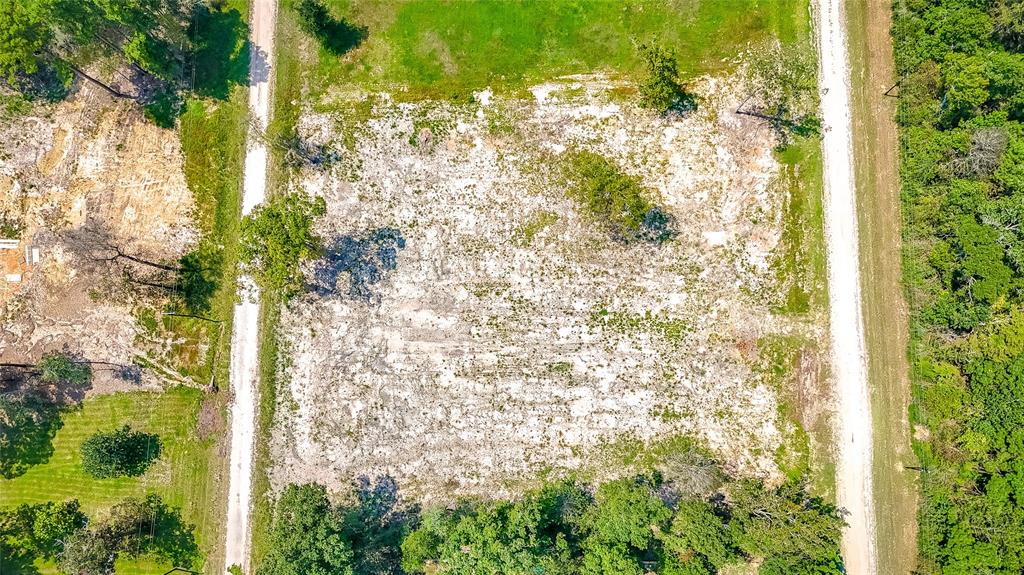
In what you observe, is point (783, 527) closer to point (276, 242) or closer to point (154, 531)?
point (276, 242)

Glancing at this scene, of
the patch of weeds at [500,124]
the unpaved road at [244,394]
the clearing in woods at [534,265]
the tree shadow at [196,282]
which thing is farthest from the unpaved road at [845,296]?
the tree shadow at [196,282]

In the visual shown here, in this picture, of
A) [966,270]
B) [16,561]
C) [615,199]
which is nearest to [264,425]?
[16,561]

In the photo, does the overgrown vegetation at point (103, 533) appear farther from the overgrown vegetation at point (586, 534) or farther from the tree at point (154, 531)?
the overgrown vegetation at point (586, 534)

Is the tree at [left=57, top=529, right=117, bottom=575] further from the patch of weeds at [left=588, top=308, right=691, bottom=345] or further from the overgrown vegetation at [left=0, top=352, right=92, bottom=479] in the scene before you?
the patch of weeds at [left=588, top=308, right=691, bottom=345]

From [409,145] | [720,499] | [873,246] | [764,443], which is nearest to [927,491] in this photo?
[764,443]

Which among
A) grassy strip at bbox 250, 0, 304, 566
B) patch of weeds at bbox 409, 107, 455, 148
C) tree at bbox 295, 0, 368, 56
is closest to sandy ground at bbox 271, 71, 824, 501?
patch of weeds at bbox 409, 107, 455, 148

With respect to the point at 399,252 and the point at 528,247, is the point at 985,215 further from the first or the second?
the point at 399,252
